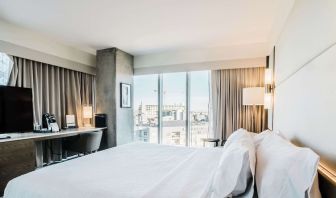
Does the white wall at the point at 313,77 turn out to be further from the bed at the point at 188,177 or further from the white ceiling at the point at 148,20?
the white ceiling at the point at 148,20

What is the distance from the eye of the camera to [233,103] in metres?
3.92

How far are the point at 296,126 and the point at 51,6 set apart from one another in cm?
307

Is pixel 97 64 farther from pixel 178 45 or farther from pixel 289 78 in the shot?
pixel 289 78

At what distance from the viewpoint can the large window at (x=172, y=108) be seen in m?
4.41

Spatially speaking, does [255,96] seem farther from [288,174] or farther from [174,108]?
[288,174]

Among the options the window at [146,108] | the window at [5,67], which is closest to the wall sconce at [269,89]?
the window at [146,108]

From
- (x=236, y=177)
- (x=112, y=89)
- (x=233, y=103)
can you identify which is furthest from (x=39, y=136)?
(x=233, y=103)

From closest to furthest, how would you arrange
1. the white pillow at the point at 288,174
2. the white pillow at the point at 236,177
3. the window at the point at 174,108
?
1. the white pillow at the point at 288,174
2. the white pillow at the point at 236,177
3. the window at the point at 174,108

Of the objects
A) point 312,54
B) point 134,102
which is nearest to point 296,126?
point 312,54

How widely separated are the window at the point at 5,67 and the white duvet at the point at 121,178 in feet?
7.17

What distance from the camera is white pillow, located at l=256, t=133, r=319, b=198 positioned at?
863 millimetres

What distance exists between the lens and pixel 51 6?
2383 millimetres

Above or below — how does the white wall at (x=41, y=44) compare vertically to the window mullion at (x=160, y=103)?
above

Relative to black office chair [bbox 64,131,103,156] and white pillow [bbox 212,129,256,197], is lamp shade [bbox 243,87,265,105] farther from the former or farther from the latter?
black office chair [bbox 64,131,103,156]
